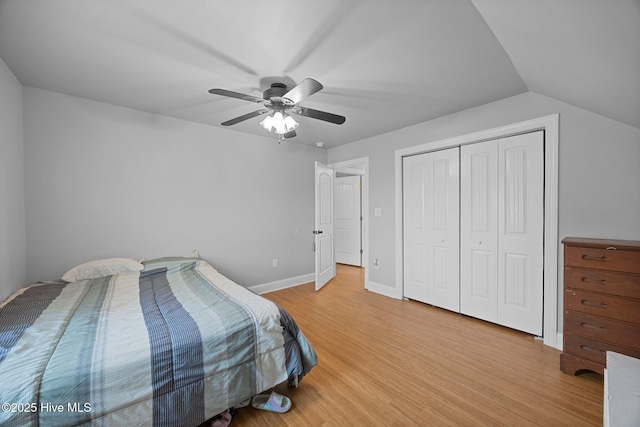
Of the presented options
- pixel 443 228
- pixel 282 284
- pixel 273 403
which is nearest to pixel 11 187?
pixel 273 403

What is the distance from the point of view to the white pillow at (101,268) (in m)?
2.41

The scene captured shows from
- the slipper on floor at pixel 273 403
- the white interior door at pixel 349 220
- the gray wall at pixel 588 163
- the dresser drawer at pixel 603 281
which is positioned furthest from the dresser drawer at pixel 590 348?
the white interior door at pixel 349 220

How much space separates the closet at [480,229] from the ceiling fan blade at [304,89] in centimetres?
215

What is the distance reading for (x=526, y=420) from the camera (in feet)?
5.03

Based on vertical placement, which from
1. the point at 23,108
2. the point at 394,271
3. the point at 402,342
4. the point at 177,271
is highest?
the point at 23,108

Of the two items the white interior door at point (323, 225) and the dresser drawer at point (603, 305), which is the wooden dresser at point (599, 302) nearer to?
the dresser drawer at point (603, 305)

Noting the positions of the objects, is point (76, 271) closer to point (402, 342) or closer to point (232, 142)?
point (232, 142)

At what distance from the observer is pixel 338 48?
5.70 feet

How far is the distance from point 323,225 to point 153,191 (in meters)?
2.38

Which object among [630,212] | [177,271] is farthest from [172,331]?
[630,212]

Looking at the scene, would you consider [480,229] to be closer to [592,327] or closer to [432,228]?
[432,228]

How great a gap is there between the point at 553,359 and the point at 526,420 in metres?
0.94

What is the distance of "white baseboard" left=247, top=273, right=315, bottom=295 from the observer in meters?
3.88

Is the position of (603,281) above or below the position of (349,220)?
below
